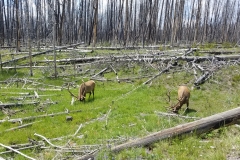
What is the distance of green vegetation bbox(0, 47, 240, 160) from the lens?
533cm

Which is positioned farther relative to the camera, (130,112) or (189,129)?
(130,112)

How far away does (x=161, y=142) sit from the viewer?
5480 mm

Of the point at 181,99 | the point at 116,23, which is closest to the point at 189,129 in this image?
the point at 181,99

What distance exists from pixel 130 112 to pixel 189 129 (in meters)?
3.54

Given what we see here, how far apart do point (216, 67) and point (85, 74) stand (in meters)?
8.06

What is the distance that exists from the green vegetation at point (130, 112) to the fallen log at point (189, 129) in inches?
5.2

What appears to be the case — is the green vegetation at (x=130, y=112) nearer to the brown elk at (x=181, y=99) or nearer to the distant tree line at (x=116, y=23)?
the brown elk at (x=181, y=99)

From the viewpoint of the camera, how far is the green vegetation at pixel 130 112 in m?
5.33

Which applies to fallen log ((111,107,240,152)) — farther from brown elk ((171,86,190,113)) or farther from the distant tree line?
the distant tree line

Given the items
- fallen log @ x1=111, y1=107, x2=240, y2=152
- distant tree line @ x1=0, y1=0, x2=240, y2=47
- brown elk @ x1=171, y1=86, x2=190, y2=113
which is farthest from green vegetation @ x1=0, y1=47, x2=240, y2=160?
distant tree line @ x1=0, y1=0, x2=240, y2=47

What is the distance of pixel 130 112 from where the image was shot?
9023 millimetres

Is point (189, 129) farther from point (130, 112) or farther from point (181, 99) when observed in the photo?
point (130, 112)

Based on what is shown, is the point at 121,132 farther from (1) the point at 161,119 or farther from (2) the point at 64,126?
(2) the point at 64,126

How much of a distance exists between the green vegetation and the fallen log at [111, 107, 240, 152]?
13cm
